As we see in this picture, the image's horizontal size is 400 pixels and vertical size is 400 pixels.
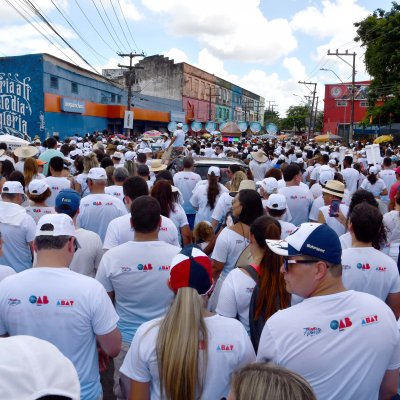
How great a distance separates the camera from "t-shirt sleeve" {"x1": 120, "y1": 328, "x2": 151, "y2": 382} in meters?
2.47

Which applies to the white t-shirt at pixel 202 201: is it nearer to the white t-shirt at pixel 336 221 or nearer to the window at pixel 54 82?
the white t-shirt at pixel 336 221

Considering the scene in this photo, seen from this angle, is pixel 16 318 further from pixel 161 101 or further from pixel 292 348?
pixel 161 101

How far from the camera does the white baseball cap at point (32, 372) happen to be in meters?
1.17

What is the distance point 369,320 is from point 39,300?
185 centimetres

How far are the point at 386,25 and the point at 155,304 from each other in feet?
138

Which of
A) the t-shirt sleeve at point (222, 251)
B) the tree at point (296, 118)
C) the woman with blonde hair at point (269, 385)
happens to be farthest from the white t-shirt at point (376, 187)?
the tree at point (296, 118)

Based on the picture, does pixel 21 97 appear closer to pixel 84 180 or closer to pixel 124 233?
pixel 84 180

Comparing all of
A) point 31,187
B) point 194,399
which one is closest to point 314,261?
point 194,399

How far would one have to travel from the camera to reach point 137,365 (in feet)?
8.14

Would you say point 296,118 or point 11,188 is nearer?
point 11,188

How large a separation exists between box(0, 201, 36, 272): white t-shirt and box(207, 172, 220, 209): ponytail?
10.6 ft

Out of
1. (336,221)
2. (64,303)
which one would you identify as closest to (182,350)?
(64,303)

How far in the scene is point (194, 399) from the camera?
2400mm

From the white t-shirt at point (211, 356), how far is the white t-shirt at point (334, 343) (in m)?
0.14
